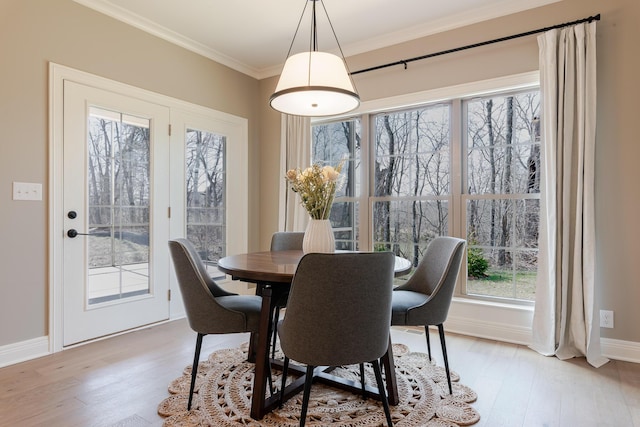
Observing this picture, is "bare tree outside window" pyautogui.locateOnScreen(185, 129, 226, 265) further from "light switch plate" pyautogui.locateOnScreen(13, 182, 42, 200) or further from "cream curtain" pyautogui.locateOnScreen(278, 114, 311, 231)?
"light switch plate" pyautogui.locateOnScreen(13, 182, 42, 200)

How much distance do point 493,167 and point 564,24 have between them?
3.68 feet

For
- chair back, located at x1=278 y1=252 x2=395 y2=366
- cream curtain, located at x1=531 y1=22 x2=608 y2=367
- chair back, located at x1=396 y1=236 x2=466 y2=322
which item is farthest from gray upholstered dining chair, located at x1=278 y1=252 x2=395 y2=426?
cream curtain, located at x1=531 y1=22 x2=608 y2=367

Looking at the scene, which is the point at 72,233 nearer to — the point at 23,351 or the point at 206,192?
the point at 23,351

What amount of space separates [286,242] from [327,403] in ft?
4.36

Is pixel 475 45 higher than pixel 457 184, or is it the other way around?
pixel 475 45

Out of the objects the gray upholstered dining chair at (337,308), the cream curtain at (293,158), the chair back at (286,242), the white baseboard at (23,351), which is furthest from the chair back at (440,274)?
the white baseboard at (23,351)

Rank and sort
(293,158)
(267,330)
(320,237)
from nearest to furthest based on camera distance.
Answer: (267,330)
(320,237)
(293,158)

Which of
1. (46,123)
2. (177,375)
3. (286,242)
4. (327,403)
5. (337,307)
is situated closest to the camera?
(337,307)

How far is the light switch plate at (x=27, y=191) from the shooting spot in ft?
8.40

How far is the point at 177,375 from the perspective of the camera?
2.33 m

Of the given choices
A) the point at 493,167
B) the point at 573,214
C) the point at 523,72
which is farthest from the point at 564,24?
the point at 573,214

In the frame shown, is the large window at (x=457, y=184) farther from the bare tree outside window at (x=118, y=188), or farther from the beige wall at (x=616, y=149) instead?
the bare tree outside window at (x=118, y=188)

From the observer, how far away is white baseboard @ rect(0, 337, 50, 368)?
8.16 feet

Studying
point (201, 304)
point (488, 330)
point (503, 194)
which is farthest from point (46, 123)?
point (488, 330)
